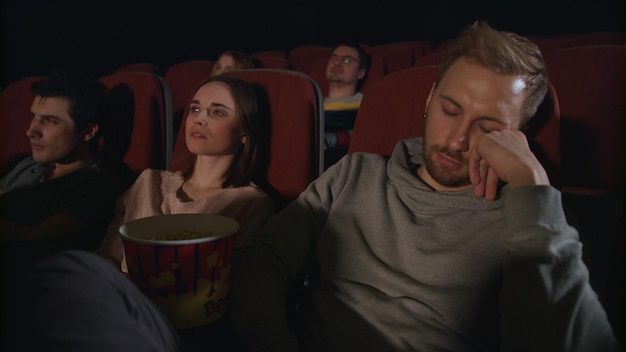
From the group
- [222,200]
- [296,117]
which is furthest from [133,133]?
[296,117]

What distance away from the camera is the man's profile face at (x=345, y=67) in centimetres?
313

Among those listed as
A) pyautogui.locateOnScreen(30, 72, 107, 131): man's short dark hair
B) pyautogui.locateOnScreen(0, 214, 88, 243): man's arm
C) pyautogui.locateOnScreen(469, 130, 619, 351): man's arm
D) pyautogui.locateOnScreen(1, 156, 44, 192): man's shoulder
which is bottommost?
pyautogui.locateOnScreen(0, 214, 88, 243): man's arm

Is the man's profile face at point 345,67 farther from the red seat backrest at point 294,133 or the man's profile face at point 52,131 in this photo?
the man's profile face at point 52,131

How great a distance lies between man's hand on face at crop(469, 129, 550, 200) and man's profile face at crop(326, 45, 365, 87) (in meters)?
2.26

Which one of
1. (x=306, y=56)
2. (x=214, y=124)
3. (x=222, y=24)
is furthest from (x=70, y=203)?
(x=222, y=24)

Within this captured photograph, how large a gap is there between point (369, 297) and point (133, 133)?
990 mm

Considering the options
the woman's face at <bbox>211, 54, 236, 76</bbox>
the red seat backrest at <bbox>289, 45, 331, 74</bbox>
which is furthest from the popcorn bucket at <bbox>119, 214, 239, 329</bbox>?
the red seat backrest at <bbox>289, 45, 331, 74</bbox>

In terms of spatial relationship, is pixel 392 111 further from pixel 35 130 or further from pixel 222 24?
pixel 222 24

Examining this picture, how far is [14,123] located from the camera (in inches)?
72.7

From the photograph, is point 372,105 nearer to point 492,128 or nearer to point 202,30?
point 492,128

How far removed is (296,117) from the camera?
133cm

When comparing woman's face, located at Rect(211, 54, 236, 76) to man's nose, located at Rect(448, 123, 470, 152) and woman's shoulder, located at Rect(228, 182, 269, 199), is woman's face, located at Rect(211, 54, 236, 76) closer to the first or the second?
woman's shoulder, located at Rect(228, 182, 269, 199)

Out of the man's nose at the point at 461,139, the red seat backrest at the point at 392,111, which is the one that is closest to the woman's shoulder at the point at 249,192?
the red seat backrest at the point at 392,111

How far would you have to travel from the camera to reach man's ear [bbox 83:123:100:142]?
5.12ft
